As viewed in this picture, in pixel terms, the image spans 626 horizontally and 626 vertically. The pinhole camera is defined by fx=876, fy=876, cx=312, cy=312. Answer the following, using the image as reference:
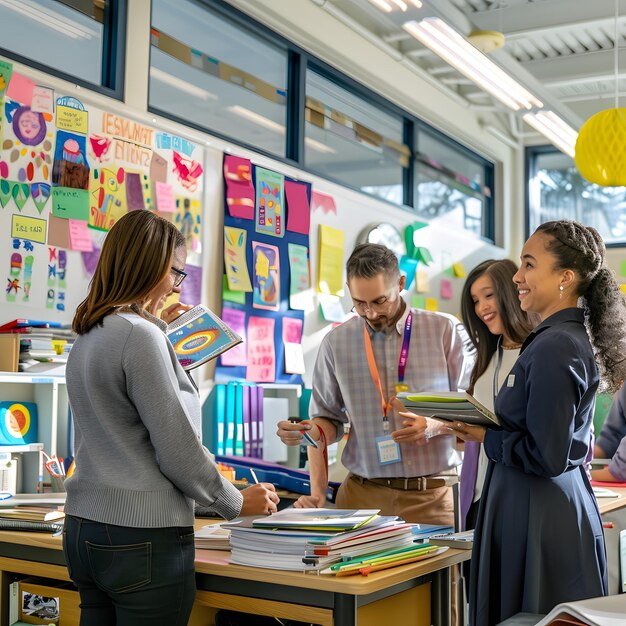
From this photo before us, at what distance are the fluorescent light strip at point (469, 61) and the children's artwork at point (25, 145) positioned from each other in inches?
63.3

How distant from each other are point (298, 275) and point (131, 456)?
3.12 m

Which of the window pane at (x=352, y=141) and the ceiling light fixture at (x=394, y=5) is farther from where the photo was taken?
the window pane at (x=352, y=141)

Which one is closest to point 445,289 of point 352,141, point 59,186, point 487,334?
point 352,141

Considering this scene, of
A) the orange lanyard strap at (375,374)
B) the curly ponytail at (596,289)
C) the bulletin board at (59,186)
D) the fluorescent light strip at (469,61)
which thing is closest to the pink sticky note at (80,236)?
the bulletin board at (59,186)

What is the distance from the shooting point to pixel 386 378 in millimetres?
2877

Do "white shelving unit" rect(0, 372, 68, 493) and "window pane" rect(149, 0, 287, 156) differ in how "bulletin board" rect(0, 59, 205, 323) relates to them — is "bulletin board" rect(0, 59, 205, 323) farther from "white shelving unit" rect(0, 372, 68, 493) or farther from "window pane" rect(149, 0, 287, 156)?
"window pane" rect(149, 0, 287, 156)

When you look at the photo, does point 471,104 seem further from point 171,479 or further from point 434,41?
point 171,479

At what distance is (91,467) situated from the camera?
175cm

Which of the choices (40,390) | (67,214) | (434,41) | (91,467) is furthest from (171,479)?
(434,41)

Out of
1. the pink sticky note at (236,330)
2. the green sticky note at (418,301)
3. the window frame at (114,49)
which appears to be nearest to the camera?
the window frame at (114,49)

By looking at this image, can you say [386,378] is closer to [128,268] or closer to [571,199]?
[128,268]

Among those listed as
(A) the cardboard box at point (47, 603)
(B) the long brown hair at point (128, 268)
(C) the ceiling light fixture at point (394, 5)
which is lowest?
(A) the cardboard box at point (47, 603)

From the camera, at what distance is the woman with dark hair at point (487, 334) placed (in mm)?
3016

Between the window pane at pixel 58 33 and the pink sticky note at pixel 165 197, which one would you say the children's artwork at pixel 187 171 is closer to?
the pink sticky note at pixel 165 197
